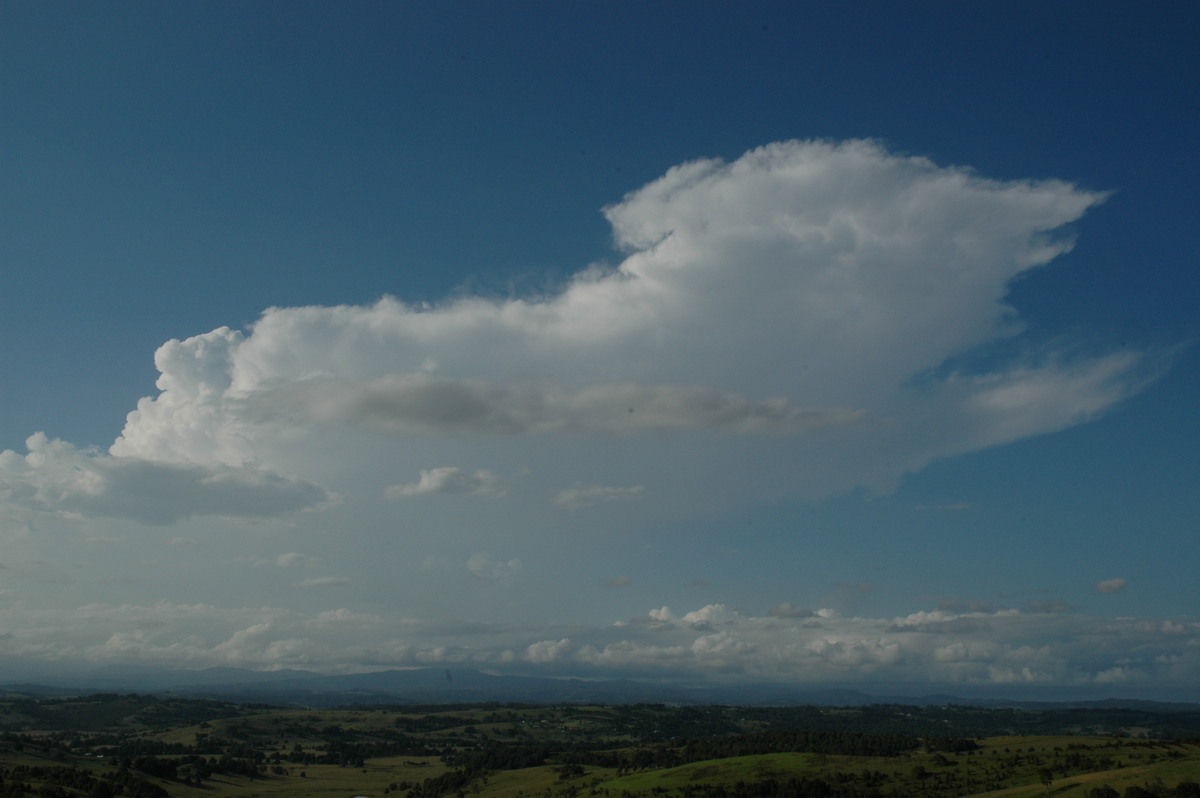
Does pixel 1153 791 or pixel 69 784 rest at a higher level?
pixel 1153 791

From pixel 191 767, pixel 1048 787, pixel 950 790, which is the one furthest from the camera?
pixel 191 767

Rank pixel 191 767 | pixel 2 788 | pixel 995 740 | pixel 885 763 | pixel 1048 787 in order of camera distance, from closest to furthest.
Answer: pixel 1048 787
pixel 2 788
pixel 885 763
pixel 995 740
pixel 191 767

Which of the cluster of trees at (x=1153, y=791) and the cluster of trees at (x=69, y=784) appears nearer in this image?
the cluster of trees at (x=1153, y=791)

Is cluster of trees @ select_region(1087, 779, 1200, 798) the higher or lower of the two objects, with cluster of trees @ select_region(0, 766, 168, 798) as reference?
higher

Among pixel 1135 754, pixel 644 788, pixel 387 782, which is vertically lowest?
pixel 387 782

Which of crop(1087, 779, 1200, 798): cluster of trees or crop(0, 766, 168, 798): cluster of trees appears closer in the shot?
crop(1087, 779, 1200, 798): cluster of trees

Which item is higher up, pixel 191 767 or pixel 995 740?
pixel 995 740

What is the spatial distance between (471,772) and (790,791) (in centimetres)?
10495

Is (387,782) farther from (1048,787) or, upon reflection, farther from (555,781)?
(1048,787)

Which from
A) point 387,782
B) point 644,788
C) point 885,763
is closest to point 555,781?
point 644,788

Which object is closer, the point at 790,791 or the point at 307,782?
the point at 790,791

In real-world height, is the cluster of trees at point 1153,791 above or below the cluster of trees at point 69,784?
above

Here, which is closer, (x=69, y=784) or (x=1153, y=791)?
(x=1153, y=791)

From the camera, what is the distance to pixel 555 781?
170000 millimetres
